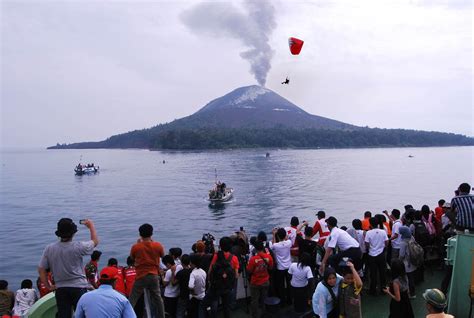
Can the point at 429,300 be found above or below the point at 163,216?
above

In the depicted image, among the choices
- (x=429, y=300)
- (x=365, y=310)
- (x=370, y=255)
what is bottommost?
(x=365, y=310)

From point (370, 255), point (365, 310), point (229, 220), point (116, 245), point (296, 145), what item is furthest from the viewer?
point (296, 145)

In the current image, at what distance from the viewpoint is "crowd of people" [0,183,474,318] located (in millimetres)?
4305

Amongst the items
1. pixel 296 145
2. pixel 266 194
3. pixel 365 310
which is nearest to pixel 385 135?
pixel 296 145

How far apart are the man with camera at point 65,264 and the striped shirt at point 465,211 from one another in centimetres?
460

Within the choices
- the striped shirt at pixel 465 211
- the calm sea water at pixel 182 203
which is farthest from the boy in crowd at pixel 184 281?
the calm sea water at pixel 182 203

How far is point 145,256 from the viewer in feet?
17.1

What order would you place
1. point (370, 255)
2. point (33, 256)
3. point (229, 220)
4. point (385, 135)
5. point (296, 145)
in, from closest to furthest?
point (370, 255), point (33, 256), point (229, 220), point (296, 145), point (385, 135)

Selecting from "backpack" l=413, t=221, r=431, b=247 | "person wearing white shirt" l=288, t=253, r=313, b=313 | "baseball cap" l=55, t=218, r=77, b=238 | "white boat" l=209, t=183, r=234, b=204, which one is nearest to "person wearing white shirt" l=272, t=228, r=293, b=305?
"person wearing white shirt" l=288, t=253, r=313, b=313

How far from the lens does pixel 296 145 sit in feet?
539

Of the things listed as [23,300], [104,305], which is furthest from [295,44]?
[104,305]

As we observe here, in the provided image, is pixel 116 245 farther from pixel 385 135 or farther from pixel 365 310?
pixel 385 135

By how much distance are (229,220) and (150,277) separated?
29.8 meters

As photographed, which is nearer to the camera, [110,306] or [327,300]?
[110,306]
